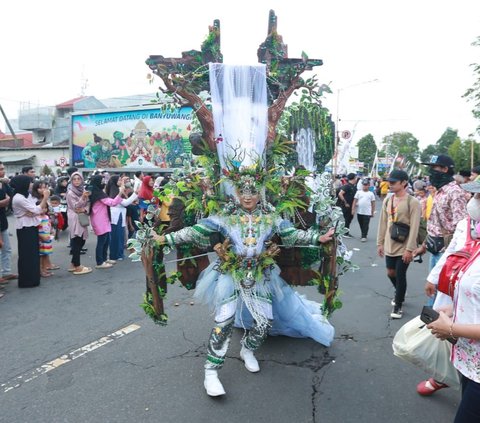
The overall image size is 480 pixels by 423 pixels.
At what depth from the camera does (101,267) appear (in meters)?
7.35

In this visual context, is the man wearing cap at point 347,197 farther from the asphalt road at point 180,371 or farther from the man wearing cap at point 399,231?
the man wearing cap at point 399,231

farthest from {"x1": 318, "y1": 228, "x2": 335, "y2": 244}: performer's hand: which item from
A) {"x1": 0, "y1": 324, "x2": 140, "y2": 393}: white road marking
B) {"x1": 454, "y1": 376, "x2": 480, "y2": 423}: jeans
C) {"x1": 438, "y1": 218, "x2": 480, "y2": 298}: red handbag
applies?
{"x1": 0, "y1": 324, "x2": 140, "y2": 393}: white road marking

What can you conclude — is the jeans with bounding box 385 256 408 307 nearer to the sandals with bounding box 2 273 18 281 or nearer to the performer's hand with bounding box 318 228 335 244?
the performer's hand with bounding box 318 228 335 244

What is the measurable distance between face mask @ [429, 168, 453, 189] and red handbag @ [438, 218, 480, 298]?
2.40 meters

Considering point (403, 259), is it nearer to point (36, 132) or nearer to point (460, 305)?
point (460, 305)

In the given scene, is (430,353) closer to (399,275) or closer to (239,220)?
(239,220)

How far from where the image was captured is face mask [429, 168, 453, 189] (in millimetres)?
4387

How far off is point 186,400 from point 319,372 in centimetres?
120

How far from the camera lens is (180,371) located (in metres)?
3.50

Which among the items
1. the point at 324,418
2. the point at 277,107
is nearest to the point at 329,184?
the point at 277,107

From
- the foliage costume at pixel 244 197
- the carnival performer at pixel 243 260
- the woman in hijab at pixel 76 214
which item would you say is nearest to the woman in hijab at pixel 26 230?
the woman in hijab at pixel 76 214

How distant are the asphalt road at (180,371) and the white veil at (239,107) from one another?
77.8 inches

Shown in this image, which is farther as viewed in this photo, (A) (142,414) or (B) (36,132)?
(B) (36,132)

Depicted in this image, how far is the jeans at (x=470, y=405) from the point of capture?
6.15 feet
